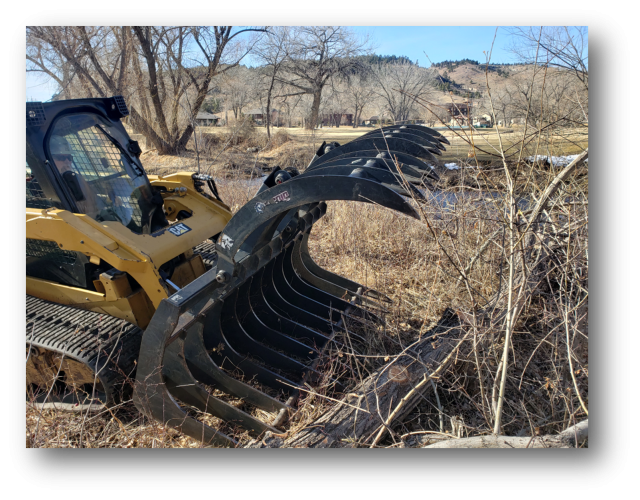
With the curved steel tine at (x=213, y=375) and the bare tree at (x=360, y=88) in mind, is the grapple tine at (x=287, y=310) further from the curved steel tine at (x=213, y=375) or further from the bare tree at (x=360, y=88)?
the bare tree at (x=360, y=88)

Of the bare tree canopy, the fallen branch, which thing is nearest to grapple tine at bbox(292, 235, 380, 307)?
the fallen branch

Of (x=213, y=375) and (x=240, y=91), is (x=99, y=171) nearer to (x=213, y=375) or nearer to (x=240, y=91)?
(x=213, y=375)

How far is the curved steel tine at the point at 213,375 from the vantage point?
287cm

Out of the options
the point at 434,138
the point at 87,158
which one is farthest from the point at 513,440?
the point at 87,158

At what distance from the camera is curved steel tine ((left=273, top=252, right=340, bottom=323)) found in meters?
3.93

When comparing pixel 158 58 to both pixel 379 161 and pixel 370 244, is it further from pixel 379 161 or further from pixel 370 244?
pixel 379 161

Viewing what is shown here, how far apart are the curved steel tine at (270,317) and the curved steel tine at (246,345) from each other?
1.03 ft

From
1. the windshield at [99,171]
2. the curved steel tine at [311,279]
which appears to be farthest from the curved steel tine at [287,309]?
the windshield at [99,171]

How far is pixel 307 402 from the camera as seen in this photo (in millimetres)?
2824

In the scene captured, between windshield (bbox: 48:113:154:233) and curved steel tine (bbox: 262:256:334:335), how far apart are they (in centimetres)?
136

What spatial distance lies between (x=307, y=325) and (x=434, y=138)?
6.64ft

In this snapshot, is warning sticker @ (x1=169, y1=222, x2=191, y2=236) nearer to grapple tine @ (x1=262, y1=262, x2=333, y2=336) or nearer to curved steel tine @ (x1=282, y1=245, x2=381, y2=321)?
grapple tine @ (x1=262, y1=262, x2=333, y2=336)

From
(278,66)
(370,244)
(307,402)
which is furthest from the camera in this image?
(278,66)

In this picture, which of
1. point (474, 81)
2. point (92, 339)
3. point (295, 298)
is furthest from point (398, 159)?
point (92, 339)
